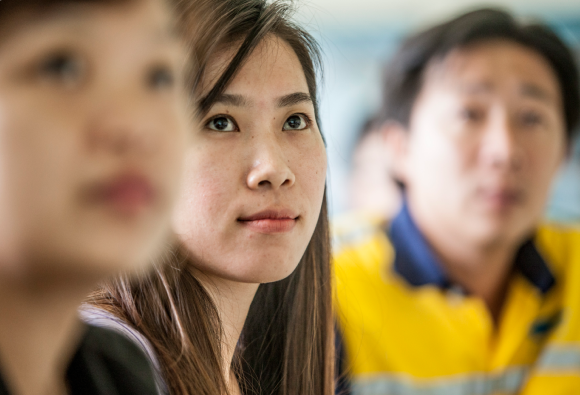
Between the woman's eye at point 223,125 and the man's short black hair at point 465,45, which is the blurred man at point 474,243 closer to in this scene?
the man's short black hair at point 465,45

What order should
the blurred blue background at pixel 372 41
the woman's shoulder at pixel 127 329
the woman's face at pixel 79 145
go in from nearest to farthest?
the woman's face at pixel 79 145
the woman's shoulder at pixel 127 329
the blurred blue background at pixel 372 41

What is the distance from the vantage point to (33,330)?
257mm

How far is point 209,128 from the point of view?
486mm

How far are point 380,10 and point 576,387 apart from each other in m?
2.18

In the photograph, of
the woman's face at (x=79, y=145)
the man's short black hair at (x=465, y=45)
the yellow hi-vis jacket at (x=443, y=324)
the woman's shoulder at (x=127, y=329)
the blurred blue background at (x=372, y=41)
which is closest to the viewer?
the woman's face at (x=79, y=145)

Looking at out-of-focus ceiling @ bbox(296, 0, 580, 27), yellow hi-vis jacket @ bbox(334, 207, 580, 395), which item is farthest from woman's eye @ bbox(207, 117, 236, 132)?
out-of-focus ceiling @ bbox(296, 0, 580, 27)

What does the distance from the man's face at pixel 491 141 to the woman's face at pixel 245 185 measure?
2.36 ft

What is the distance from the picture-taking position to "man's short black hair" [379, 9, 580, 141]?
3.95 ft

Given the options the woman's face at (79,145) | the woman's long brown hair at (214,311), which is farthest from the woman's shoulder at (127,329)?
the woman's face at (79,145)

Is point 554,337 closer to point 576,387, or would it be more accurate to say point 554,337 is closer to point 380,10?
point 576,387

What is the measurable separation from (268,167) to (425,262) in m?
0.84

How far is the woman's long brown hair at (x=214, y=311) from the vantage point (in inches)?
18.9

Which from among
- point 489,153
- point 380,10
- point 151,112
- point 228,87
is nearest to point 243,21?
point 228,87

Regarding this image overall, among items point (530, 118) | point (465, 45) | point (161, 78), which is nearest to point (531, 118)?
point (530, 118)
